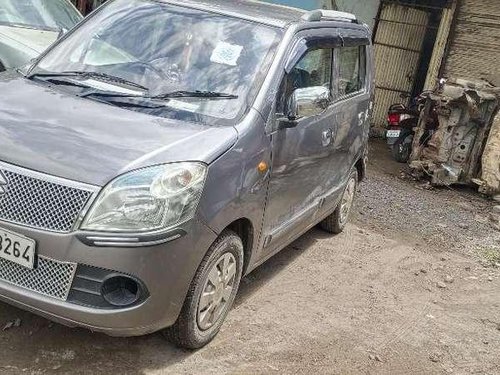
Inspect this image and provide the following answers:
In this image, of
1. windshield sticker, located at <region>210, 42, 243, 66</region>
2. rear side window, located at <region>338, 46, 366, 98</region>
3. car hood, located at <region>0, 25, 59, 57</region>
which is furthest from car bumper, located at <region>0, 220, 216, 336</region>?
car hood, located at <region>0, 25, 59, 57</region>

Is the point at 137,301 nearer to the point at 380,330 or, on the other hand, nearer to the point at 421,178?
the point at 380,330

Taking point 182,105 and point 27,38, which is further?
point 27,38

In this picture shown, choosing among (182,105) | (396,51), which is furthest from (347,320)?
(396,51)

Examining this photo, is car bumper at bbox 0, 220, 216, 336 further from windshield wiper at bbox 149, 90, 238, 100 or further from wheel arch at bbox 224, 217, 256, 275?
windshield wiper at bbox 149, 90, 238, 100

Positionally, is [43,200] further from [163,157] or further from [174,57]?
[174,57]

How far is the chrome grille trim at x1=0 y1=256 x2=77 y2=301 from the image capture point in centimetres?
282

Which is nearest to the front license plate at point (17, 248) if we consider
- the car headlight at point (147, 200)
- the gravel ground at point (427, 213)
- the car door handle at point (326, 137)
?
the car headlight at point (147, 200)

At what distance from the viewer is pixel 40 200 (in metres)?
2.81

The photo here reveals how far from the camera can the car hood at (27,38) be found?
242 inches

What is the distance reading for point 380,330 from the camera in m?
4.20

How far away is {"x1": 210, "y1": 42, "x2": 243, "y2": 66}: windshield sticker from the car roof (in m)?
0.30

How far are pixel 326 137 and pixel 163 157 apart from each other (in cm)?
189

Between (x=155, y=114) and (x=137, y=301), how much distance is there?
107cm

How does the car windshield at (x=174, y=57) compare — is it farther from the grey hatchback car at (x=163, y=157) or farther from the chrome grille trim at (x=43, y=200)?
the chrome grille trim at (x=43, y=200)
